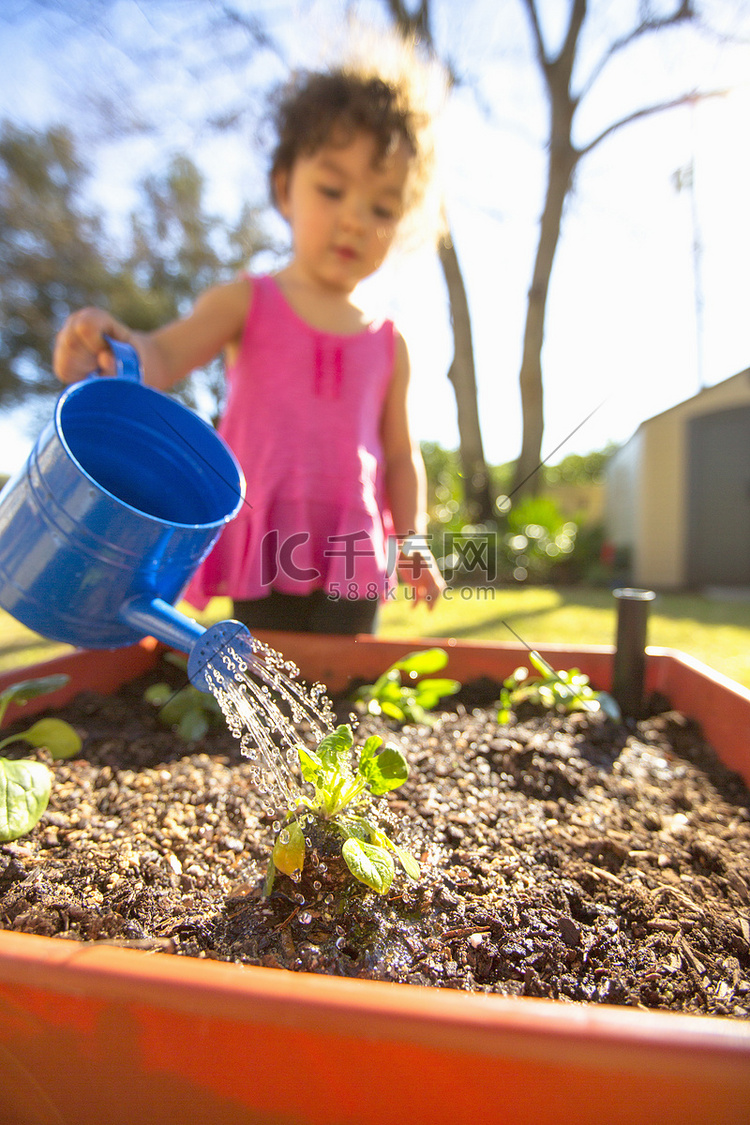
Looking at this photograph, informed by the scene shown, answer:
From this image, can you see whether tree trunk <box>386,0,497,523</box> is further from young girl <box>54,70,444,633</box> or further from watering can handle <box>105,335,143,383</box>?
watering can handle <box>105,335,143,383</box>

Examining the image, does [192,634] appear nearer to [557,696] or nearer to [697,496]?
[557,696]

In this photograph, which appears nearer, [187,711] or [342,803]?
[342,803]

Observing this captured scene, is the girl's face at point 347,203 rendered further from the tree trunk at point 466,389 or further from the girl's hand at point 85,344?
the tree trunk at point 466,389

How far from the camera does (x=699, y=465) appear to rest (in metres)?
5.26

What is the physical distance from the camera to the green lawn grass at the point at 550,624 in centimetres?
233

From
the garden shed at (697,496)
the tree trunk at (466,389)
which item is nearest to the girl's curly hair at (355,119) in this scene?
the tree trunk at (466,389)

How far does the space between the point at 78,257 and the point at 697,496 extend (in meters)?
6.19

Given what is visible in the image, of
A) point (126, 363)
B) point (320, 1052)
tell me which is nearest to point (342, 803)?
point (320, 1052)

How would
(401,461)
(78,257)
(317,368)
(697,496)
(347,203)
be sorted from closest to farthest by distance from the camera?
(347,203) → (317,368) → (401,461) → (697,496) → (78,257)

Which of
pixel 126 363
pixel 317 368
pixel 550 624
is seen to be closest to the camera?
pixel 126 363

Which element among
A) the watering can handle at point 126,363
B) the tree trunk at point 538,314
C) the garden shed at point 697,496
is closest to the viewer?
the watering can handle at point 126,363

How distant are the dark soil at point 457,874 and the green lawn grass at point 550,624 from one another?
1.09 metres

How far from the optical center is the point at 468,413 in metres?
4.75

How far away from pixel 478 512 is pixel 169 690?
378cm
